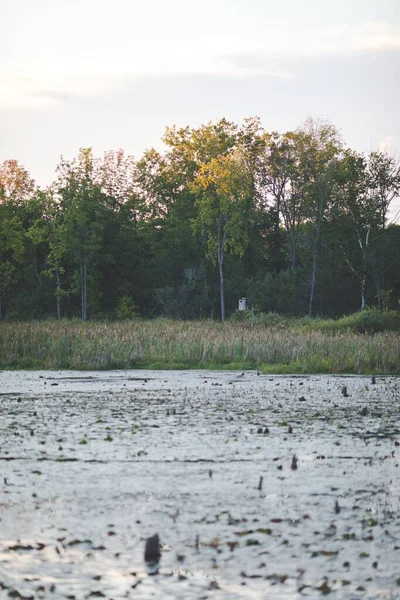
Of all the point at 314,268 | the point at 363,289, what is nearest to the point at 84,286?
the point at 314,268

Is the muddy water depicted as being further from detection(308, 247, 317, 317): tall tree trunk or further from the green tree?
the green tree

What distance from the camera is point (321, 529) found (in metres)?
6.21

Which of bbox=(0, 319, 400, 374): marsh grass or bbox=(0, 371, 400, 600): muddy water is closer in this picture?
bbox=(0, 371, 400, 600): muddy water

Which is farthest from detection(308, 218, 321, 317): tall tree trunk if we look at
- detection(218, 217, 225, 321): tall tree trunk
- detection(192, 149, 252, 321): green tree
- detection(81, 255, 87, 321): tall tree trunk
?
detection(81, 255, 87, 321): tall tree trunk

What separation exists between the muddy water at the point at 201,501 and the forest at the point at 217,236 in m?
50.3

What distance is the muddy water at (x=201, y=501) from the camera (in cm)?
516

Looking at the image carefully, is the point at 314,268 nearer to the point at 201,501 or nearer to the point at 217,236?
the point at 217,236

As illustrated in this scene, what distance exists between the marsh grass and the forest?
109 ft

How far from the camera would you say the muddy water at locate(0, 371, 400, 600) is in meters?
5.16

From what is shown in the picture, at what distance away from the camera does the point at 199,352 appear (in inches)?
1056

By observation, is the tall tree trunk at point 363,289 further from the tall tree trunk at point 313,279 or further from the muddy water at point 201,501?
the muddy water at point 201,501

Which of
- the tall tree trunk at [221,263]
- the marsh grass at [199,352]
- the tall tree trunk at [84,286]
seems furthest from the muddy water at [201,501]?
the tall tree trunk at [221,263]

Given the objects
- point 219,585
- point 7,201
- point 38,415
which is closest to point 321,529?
point 219,585

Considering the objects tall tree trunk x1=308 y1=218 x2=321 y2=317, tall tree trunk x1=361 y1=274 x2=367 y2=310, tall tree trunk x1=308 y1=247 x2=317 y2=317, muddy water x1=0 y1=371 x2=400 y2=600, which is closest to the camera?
muddy water x1=0 y1=371 x2=400 y2=600
